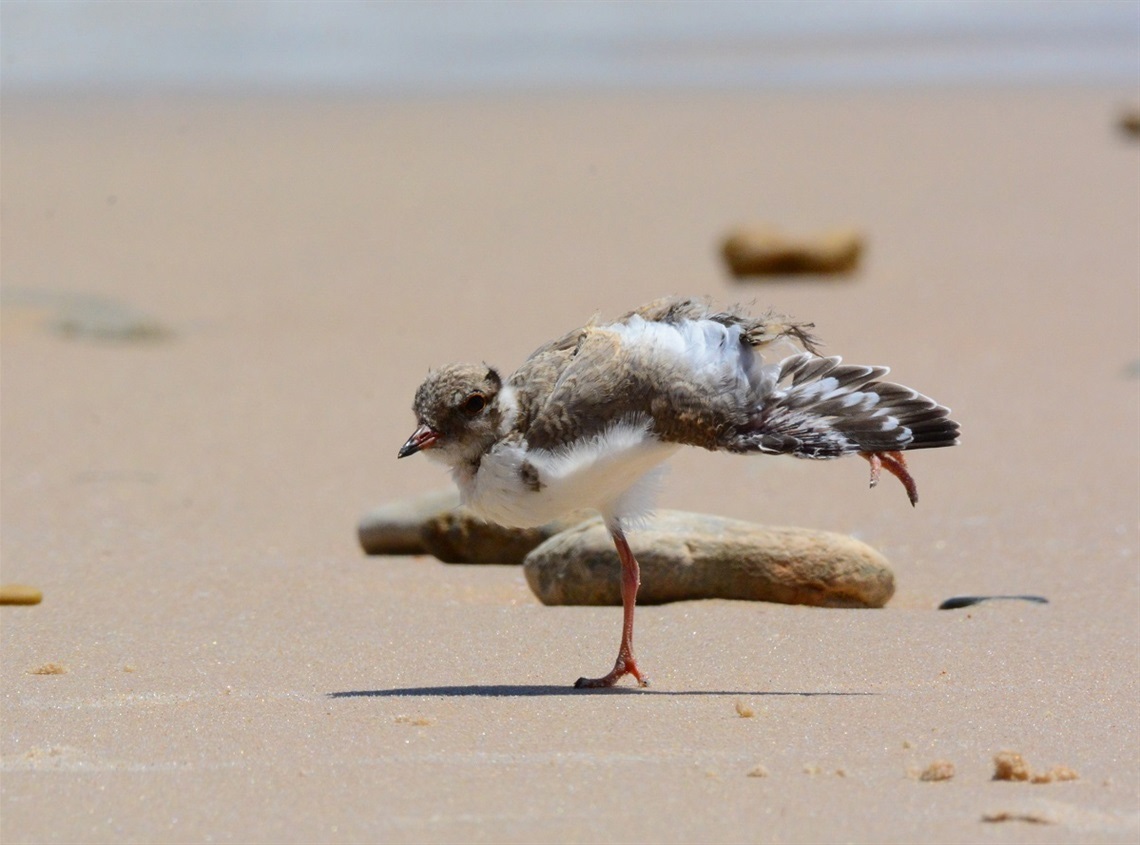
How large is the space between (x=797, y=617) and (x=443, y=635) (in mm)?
1468

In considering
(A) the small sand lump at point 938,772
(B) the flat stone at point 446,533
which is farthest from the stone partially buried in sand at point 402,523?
(A) the small sand lump at point 938,772

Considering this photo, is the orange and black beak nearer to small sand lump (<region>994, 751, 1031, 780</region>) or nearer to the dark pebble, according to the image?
small sand lump (<region>994, 751, 1031, 780</region>)

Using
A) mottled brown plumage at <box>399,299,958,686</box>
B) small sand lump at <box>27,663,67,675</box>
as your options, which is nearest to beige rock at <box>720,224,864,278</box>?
mottled brown plumage at <box>399,299,958,686</box>

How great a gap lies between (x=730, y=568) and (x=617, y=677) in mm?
1365

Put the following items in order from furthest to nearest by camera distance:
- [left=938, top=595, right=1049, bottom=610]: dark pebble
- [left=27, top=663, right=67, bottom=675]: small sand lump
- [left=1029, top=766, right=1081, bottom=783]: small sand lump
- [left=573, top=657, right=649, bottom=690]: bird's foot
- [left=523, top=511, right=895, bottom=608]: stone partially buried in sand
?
[left=938, top=595, right=1049, bottom=610]: dark pebble → [left=523, top=511, right=895, bottom=608]: stone partially buried in sand → [left=27, top=663, right=67, bottom=675]: small sand lump → [left=573, top=657, right=649, bottom=690]: bird's foot → [left=1029, top=766, right=1081, bottom=783]: small sand lump

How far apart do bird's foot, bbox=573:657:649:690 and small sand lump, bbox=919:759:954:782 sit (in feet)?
4.80

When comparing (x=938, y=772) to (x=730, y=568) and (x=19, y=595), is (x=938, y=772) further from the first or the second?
(x=19, y=595)

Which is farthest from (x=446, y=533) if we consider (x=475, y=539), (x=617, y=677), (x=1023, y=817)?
(x=1023, y=817)

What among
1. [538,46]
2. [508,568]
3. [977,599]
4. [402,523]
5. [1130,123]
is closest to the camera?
[977,599]

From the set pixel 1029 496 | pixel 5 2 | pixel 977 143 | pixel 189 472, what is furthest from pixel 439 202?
pixel 5 2

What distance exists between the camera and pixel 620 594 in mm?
7621

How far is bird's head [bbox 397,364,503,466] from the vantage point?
6.14m

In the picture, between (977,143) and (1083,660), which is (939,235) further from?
(1083,660)

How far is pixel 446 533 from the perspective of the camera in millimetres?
8625
